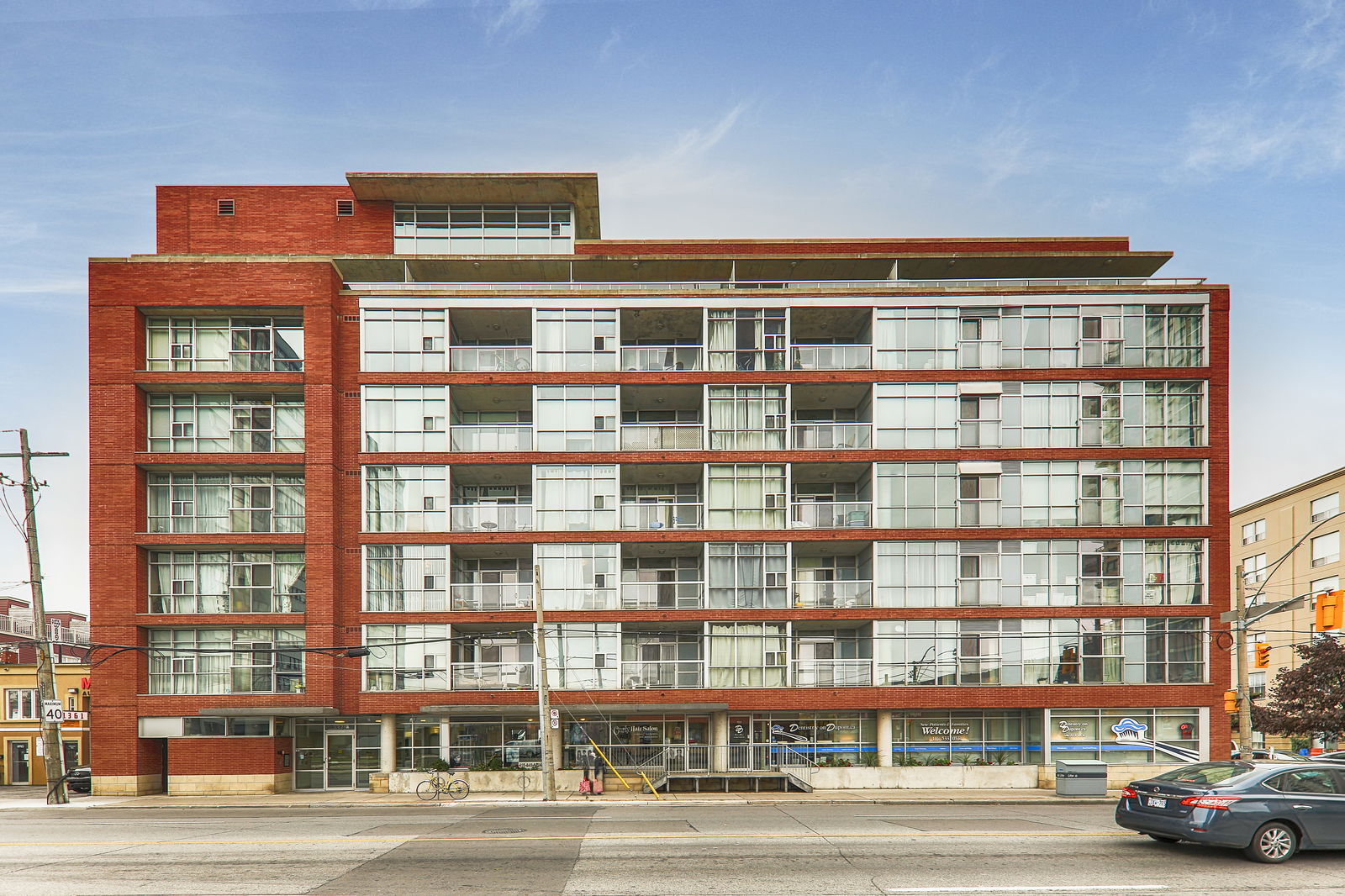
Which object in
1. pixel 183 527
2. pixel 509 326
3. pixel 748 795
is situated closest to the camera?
pixel 748 795

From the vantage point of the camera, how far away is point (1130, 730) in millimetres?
37188

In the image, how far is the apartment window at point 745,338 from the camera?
38844mm

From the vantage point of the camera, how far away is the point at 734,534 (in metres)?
37.9

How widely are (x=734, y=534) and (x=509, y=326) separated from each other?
1178 centimetres

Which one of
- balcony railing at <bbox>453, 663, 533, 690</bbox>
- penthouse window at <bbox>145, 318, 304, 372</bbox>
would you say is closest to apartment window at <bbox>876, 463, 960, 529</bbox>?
balcony railing at <bbox>453, 663, 533, 690</bbox>

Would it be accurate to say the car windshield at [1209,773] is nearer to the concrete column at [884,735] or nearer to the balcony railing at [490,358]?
the concrete column at [884,735]

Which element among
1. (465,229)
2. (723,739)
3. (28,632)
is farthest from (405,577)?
(28,632)

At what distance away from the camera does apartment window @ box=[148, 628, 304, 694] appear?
36.4 metres

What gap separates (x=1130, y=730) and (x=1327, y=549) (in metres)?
41.1

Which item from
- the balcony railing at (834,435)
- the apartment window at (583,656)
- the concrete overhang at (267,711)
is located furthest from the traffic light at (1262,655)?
the concrete overhang at (267,711)

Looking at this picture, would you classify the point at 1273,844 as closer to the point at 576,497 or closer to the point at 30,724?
the point at 576,497

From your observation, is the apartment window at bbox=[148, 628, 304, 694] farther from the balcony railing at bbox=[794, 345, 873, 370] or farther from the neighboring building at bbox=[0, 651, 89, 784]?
the balcony railing at bbox=[794, 345, 873, 370]

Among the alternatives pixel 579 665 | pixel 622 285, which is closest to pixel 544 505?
pixel 579 665

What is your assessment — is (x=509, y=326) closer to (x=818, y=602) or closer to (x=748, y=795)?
(x=818, y=602)
